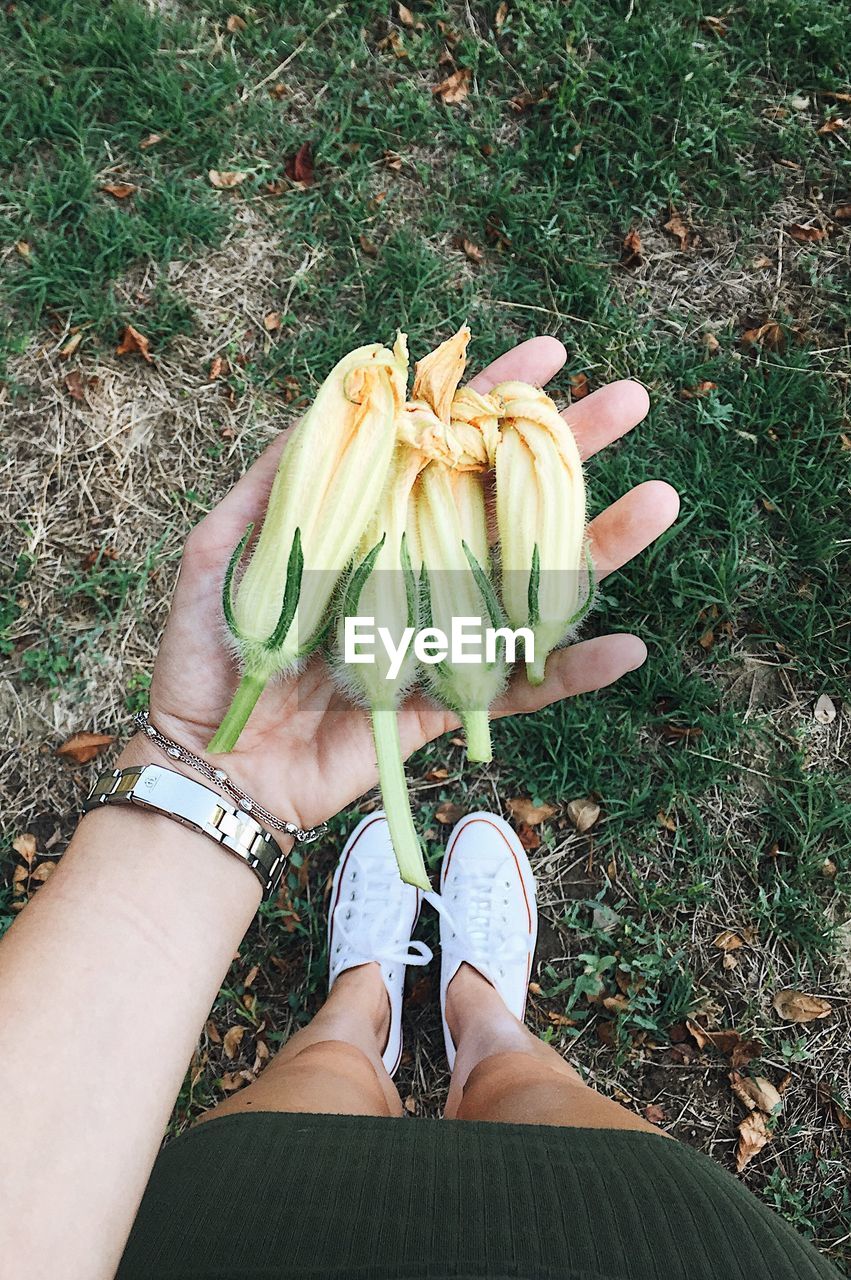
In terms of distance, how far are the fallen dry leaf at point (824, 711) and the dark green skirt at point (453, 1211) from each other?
2.33 m

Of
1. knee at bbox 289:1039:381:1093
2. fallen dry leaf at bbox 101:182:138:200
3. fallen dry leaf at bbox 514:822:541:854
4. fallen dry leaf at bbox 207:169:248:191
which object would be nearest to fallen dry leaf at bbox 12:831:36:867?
knee at bbox 289:1039:381:1093

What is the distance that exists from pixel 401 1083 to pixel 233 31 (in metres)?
5.69

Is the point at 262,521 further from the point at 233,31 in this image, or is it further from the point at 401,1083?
the point at 233,31

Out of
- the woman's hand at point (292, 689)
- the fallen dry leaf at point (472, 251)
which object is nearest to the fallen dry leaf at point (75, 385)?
the woman's hand at point (292, 689)

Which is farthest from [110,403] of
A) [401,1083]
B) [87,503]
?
[401,1083]

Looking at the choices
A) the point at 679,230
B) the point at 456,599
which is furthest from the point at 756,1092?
the point at 679,230

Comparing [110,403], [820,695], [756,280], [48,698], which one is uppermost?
[110,403]

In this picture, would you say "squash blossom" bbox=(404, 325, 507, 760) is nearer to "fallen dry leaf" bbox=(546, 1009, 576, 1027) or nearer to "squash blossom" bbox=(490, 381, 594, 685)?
"squash blossom" bbox=(490, 381, 594, 685)

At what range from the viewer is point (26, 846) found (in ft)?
14.2

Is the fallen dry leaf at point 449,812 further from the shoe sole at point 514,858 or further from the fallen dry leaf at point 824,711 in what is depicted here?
the fallen dry leaf at point 824,711

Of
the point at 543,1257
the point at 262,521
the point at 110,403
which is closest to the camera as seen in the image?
the point at 543,1257

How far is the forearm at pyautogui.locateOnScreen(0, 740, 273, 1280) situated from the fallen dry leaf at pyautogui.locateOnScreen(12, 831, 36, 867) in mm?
1521

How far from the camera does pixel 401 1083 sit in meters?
4.21

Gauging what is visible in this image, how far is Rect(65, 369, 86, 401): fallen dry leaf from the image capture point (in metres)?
4.84
